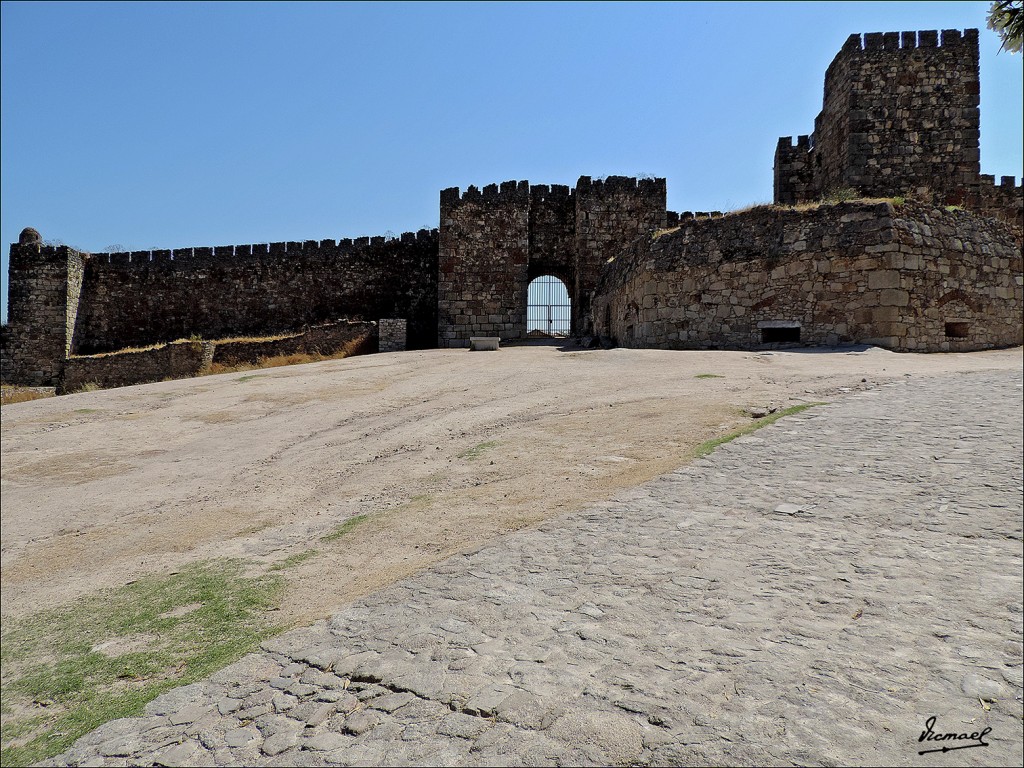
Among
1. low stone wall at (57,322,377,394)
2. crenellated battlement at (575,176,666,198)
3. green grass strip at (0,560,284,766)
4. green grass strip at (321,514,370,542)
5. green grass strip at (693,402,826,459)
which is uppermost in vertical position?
crenellated battlement at (575,176,666,198)

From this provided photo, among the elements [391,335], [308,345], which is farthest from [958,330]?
[308,345]

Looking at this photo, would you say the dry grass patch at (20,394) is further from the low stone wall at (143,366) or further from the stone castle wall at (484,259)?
the stone castle wall at (484,259)

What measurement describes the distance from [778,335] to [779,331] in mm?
74

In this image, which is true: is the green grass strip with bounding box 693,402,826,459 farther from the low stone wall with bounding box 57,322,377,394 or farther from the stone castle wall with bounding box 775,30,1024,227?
the low stone wall with bounding box 57,322,377,394

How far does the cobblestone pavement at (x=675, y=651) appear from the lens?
2598 mm

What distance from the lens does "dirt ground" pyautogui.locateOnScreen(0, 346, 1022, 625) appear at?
4746mm

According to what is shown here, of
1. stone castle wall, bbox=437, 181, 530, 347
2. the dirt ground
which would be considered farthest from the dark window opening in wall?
stone castle wall, bbox=437, 181, 530, 347

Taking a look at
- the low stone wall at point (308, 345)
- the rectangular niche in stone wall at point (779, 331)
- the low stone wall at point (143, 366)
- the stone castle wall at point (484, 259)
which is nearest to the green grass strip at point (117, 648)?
the rectangular niche in stone wall at point (779, 331)

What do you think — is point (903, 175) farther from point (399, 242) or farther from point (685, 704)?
point (685, 704)

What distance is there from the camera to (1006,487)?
171 inches

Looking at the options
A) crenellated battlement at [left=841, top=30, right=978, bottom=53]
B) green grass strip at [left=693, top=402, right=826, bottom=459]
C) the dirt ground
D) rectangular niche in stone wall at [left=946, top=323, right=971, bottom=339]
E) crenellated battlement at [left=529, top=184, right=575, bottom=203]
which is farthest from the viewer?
crenellated battlement at [left=529, top=184, right=575, bottom=203]

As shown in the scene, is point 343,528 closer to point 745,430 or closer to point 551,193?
point 745,430

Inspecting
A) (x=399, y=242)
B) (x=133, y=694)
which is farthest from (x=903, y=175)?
(x=133, y=694)

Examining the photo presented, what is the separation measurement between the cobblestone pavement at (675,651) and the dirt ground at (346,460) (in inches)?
23.9
